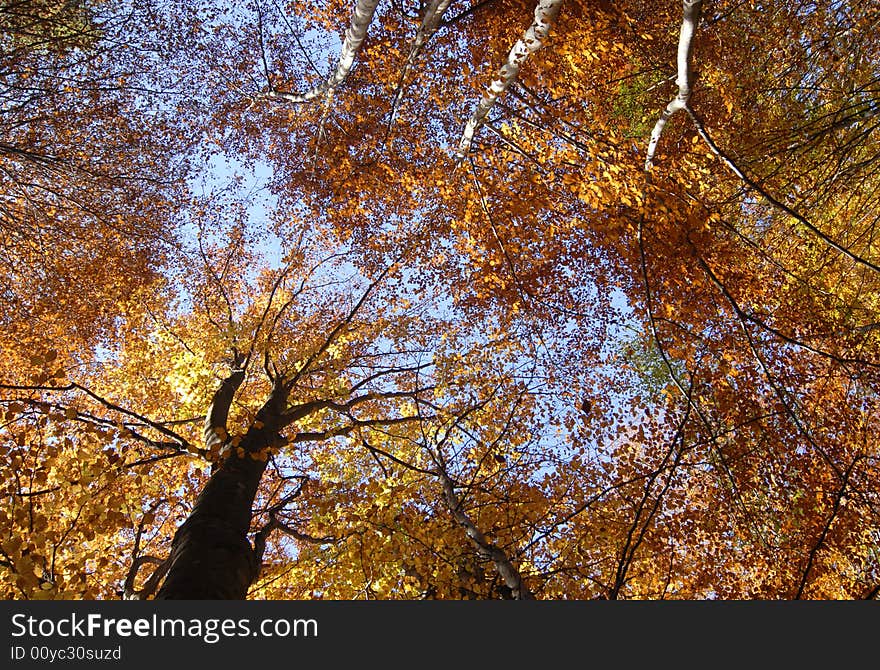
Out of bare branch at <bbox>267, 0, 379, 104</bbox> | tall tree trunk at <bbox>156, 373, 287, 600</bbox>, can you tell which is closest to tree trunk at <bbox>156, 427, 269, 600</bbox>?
tall tree trunk at <bbox>156, 373, 287, 600</bbox>

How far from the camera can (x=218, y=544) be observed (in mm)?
5016

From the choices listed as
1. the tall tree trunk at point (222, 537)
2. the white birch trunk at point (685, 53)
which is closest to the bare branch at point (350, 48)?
the white birch trunk at point (685, 53)

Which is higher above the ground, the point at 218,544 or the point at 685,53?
the point at 685,53

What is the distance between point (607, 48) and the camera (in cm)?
1016

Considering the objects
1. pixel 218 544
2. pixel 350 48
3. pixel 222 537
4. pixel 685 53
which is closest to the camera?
pixel 685 53

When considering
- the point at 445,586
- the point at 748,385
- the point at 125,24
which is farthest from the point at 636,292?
the point at 125,24

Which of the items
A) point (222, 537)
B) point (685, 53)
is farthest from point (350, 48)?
point (222, 537)

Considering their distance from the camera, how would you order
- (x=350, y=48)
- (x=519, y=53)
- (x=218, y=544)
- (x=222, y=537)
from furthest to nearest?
(x=350, y=48) < (x=519, y=53) < (x=222, y=537) < (x=218, y=544)

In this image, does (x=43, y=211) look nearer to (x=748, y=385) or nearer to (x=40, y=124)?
(x=40, y=124)

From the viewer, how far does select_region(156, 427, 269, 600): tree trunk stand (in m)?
4.46

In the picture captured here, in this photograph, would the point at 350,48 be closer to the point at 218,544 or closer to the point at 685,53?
the point at 685,53

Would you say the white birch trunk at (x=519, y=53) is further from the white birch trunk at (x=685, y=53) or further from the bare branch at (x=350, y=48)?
the bare branch at (x=350, y=48)

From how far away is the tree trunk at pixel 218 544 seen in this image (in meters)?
4.46

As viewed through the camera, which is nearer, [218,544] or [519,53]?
[218,544]
